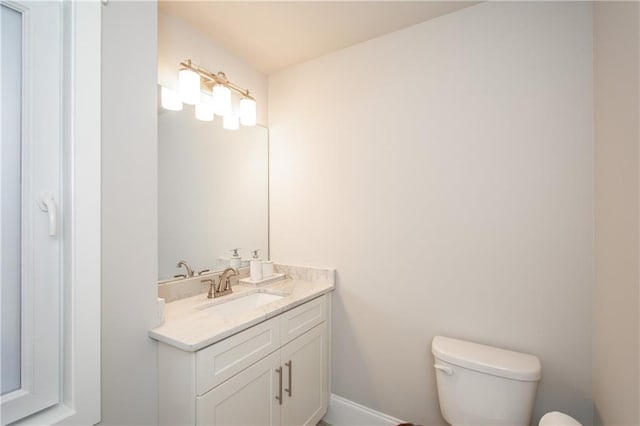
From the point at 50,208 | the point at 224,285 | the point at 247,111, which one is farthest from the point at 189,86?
the point at 224,285

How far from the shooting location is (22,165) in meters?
0.90

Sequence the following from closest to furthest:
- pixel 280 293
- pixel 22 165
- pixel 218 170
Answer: pixel 22 165 → pixel 280 293 → pixel 218 170

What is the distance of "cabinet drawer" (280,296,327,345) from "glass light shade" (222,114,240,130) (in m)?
1.19

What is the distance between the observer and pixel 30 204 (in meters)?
0.91

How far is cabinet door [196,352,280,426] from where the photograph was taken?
1090 millimetres

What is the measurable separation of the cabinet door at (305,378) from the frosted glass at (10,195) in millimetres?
973

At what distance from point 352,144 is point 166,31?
1.18 metres

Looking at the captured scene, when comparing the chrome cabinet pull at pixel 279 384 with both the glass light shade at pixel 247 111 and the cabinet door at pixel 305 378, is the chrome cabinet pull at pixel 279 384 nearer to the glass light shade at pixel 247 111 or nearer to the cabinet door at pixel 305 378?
the cabinet door at pixel 305 378

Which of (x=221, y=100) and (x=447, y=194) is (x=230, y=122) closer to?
(x=221, y=100)

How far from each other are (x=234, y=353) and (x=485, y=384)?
109cm

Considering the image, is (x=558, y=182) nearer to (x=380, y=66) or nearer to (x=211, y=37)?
(x=380, y=66)

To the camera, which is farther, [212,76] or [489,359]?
[212,76]

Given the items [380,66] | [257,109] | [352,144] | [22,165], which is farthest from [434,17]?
[22,165]

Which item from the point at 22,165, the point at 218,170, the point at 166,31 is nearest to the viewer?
the point at 22,165
